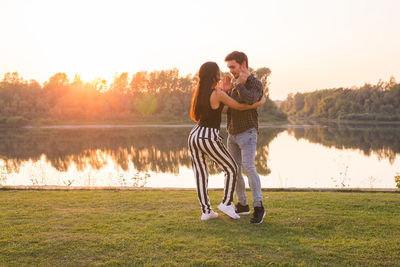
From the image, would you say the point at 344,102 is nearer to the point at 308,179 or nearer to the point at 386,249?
the point at 308,179

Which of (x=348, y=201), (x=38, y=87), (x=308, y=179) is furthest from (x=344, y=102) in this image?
(x=348, y=201)

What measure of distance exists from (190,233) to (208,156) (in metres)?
0.95

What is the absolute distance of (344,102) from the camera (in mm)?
88250

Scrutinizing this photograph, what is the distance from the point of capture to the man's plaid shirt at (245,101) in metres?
3.96

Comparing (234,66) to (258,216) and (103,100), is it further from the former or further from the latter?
(103,100)

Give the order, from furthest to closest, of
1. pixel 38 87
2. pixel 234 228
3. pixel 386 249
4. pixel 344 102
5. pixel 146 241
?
pixel 344 102 < pixel 38 87 < pixel 234 228 < pixel 146 241 < pixel 386 249

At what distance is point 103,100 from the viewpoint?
62938 mm

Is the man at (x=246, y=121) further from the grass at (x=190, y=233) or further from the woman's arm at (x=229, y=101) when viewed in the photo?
the grass at (x=190, y=233)

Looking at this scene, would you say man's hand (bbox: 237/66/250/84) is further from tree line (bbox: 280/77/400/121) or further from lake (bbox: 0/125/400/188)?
tree line (bbox: 280/77/400/121)

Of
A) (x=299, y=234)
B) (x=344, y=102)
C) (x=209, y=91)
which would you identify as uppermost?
(x=344, y=102)

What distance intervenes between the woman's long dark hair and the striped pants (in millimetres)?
225

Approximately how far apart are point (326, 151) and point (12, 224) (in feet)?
59.5

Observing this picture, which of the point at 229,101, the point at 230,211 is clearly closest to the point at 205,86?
the point at 229,101

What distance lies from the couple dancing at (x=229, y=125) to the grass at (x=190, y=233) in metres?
0.37
